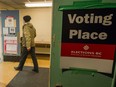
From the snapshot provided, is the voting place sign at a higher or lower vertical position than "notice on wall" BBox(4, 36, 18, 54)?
higher

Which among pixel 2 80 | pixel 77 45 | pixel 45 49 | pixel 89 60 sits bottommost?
pixel 2 80

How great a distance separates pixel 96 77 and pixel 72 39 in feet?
1.06

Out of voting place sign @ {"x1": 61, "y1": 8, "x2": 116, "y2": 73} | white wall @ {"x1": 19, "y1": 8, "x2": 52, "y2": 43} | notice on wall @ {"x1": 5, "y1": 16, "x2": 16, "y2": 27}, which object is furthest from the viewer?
white wall @ {"x1": 19, "y1": 8, "x2": 52, "y2": 43}

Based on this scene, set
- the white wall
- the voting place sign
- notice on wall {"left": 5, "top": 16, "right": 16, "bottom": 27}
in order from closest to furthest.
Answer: the voting place sign
notice on wall {"left": 5, "top": 16, "right": 16, "bottom": 27}
the white wall

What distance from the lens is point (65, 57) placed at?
92cm

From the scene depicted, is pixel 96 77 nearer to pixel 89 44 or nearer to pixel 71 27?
pixel 89 44

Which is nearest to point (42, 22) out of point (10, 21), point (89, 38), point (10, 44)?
point (10, 21)

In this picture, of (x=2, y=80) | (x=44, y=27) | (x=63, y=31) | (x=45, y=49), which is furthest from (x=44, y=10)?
(x=63, y=31)

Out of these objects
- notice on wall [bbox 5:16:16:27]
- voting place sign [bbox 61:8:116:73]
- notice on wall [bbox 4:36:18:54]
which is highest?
notice on wall [bbox 5:16:16:27]

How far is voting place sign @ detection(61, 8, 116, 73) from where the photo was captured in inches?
32.5

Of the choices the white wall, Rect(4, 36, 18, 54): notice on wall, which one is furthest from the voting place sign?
the white wall

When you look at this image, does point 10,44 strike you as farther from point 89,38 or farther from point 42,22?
point 89,38

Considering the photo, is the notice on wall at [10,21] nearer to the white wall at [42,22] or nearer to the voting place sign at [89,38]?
the white wall at [42,22]

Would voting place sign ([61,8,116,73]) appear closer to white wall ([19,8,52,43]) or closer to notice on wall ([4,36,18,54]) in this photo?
notice on wall ([4,36,18,54])
